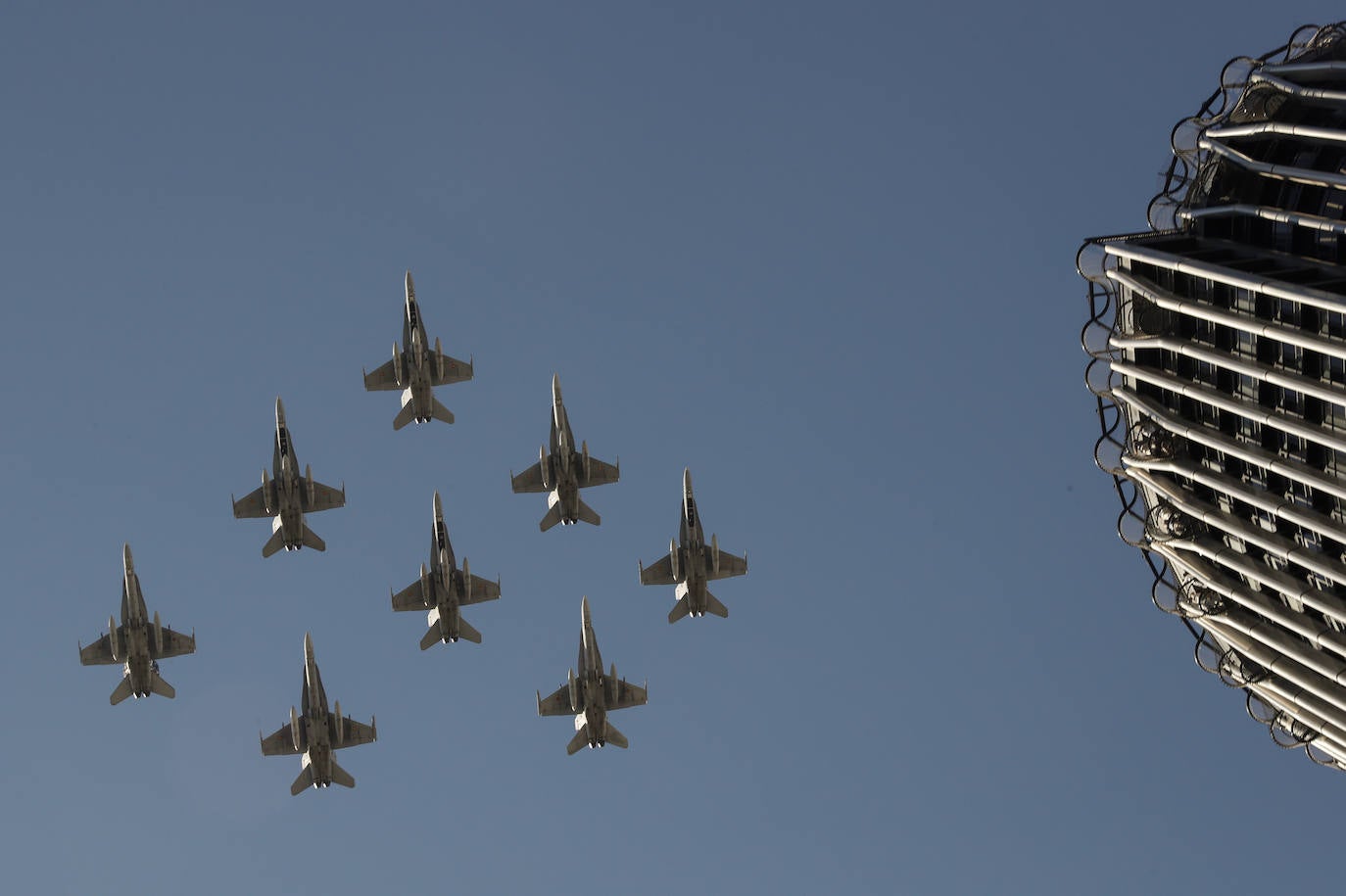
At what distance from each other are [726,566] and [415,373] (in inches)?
945

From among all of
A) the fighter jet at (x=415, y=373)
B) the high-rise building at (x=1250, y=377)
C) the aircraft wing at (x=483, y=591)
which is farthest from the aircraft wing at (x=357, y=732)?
the high-rise building at (x=1250, y=377)

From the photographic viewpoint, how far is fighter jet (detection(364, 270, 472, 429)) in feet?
443

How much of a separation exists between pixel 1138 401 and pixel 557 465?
38.3m

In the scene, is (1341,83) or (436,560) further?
(436,560)

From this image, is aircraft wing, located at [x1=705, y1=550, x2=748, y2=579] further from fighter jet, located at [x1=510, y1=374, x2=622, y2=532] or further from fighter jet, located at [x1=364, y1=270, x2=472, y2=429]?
fighter jet, located at [x1=364, y1=270, x2=472, y2=429]

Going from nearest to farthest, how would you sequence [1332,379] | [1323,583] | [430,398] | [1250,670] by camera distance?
[1332,379] < [1323,583] < [1250,670] < [430,398]

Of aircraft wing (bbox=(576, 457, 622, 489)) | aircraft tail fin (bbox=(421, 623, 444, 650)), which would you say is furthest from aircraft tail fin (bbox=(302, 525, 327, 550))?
aircraft wing (bbox=(576, 457, 622, 489))

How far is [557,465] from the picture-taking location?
450ft

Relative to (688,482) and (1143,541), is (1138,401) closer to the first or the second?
(1143,541)

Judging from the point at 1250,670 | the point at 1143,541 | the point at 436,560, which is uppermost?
the point at 436,560

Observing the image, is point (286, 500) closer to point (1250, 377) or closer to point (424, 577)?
point (424, 577)

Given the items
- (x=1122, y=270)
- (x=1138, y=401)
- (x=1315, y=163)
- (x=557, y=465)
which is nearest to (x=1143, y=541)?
(x=1138, y=401)

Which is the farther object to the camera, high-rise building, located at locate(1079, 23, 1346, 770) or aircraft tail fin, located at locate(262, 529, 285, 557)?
aircraft tail fin, located at locate(262, 529, 285, 557)

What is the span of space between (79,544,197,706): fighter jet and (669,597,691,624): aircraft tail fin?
31.5 meters
